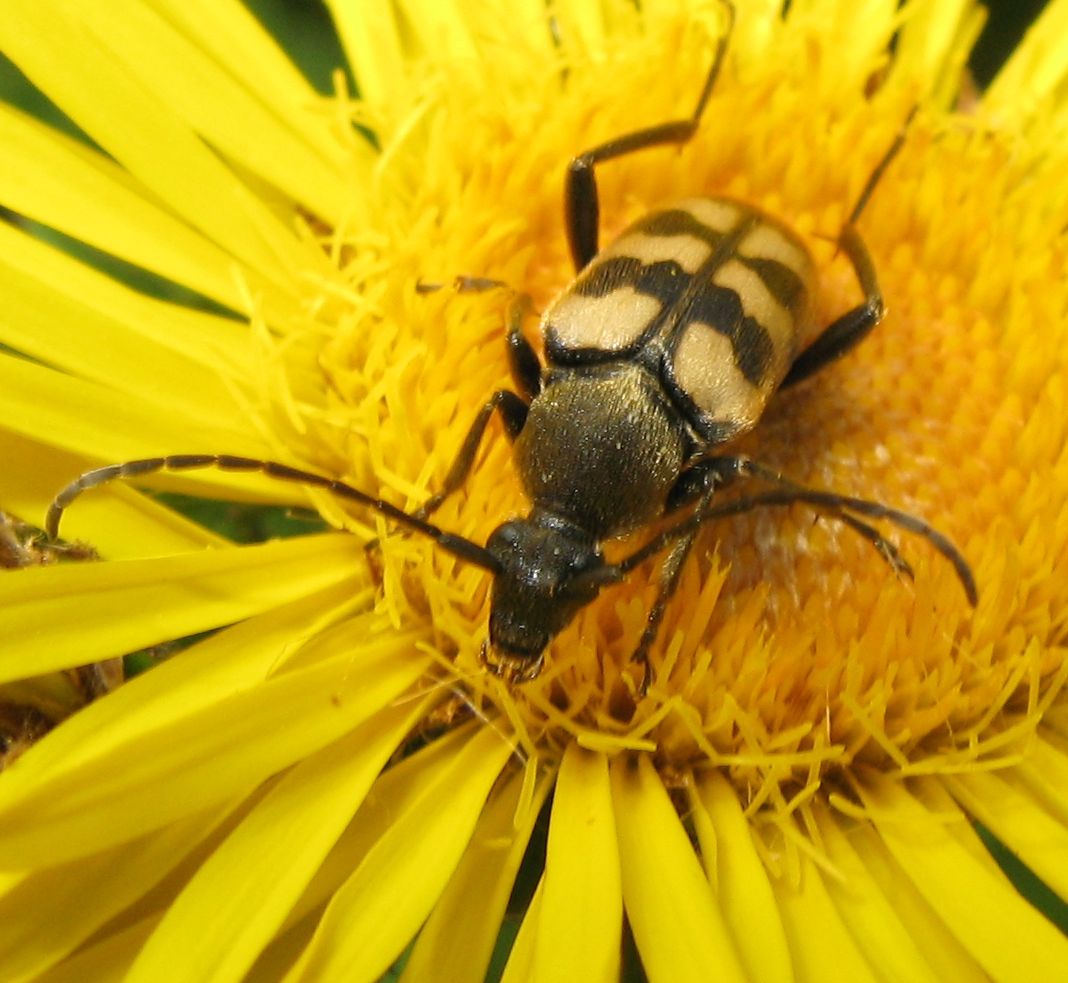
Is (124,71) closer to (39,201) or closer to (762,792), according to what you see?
(39,201)

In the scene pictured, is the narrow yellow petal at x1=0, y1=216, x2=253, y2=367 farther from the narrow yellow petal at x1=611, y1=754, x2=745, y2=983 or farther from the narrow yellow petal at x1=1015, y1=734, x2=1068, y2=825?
the narrow yellow petal at x1=1015, y1=734, x2=1068, y2=825

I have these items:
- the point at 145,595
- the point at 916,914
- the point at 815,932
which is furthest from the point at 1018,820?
the point at 145,595

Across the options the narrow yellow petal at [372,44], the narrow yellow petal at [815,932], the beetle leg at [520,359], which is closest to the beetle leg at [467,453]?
the beetle leg at [520,359]

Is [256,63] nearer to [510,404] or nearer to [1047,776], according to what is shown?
[510,404]

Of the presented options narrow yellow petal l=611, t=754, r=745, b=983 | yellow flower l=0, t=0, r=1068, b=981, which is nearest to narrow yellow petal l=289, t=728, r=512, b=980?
yellow flower l=0, t=0, r=1068, b=981

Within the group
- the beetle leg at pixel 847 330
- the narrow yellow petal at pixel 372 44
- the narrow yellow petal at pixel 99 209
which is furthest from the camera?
the narrow yellow petal at pixel 372 44

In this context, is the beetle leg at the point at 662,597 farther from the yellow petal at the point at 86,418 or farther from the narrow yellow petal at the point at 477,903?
the yellow petal at the point at 86,418
